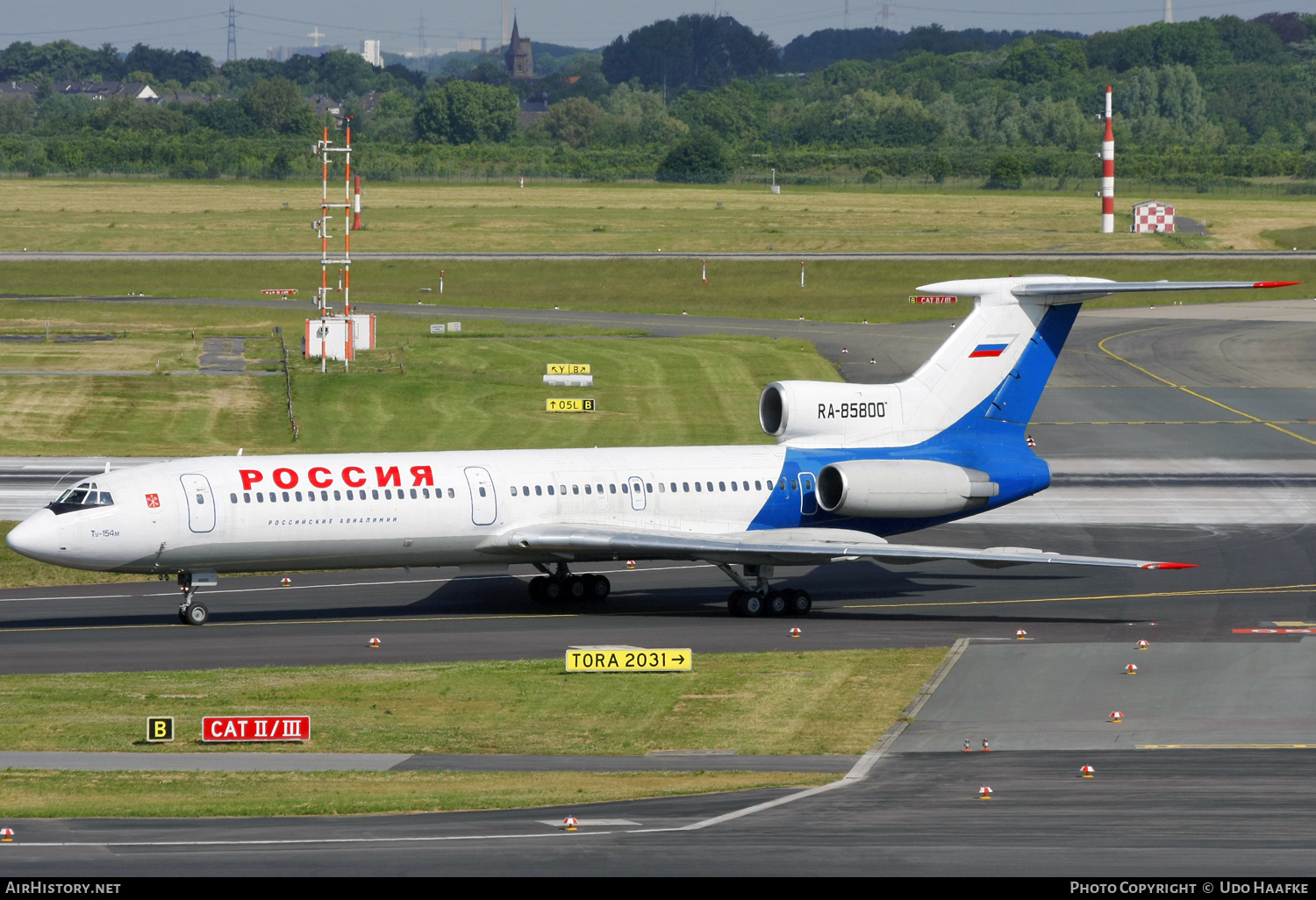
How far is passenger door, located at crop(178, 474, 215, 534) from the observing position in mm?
33500

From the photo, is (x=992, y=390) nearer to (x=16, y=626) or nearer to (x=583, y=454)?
(x=583, y=454)

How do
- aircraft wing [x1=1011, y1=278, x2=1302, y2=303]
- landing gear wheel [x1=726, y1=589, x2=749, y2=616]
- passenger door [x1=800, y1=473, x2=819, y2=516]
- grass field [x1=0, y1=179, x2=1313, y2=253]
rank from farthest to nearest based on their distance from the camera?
1. grass field [x1=0, y1=179, x2=1313, y2=253]
2. passenger door [x1=800, y1=473, x2=819, y2=516]
3. landing gear wheel [x1=726, y1=589, x2=749, y2=616]
4. aircraft wing [x1=1011, y1=278, x2=1302, y2=303]

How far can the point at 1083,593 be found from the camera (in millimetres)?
39156

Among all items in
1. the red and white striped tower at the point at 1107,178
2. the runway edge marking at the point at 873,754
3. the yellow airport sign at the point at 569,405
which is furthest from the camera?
the red and white striped tower at the point at 1107,178

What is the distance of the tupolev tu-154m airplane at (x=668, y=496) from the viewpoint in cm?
3369

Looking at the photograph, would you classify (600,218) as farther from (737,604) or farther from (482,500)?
(482,500)

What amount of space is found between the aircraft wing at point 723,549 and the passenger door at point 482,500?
54 centimetres

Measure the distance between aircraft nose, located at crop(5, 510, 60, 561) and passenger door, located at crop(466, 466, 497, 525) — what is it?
8.61 m

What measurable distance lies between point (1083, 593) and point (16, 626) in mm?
24407

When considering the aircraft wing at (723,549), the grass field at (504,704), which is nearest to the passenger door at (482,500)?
the aircraft wing at (723,549)

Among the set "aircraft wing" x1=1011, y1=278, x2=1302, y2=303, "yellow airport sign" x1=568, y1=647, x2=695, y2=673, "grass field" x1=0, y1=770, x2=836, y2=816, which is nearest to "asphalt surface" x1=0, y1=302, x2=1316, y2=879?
"grass field" x1=0, y1=770, x2=836, y2=816

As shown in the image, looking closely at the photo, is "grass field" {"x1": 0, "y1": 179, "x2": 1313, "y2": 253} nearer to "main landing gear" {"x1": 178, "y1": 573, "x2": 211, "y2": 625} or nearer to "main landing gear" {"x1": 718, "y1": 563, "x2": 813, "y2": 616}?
"main landing gear" {"x1": 718, "y1": 563, "x2": 813, "y2": 616}

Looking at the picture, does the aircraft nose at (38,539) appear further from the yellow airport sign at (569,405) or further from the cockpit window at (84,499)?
the yellow airport sign at (569,405)

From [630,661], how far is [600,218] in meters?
119
